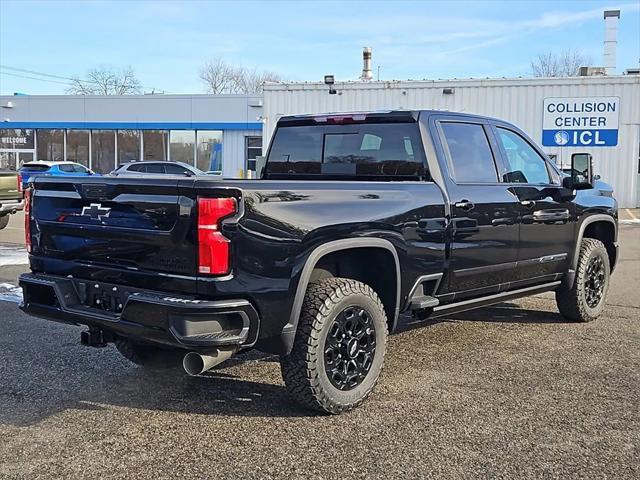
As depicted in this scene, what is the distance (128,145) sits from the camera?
120ft

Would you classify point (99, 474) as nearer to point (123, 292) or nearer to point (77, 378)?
point (123, 292)

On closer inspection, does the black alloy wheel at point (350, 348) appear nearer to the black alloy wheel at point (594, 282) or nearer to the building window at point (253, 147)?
the black alloy wheel at point (594, 282)

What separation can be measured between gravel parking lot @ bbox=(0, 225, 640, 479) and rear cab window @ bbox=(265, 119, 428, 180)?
1.55 m

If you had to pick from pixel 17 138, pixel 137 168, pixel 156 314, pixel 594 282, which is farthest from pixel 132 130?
pixel 156 314

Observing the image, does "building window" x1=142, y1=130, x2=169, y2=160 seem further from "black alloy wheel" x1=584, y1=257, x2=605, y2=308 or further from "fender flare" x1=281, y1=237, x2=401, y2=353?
"fender flare" x1=281, y1=237, x2=401, y2=353

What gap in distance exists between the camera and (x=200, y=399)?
467 cm

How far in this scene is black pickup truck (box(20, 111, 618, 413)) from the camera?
12.4 ft

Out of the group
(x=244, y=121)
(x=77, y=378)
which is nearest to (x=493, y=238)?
(x=77, y=378)

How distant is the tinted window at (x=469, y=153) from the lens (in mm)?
5441

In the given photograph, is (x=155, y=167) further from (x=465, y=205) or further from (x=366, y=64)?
(x=465, y=205)

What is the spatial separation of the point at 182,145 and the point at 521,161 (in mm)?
30883

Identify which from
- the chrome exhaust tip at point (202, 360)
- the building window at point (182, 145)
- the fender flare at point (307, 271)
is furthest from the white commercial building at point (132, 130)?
the chrome exhaust tip at point (202, 360)

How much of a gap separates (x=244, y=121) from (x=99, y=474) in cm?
3090

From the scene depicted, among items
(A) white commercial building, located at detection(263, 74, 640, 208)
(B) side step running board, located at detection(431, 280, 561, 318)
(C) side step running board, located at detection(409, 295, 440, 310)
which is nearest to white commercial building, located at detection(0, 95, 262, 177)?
(A) white commercial building, located at detection(263, 74, 640, 208)
